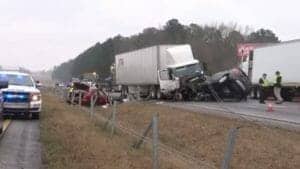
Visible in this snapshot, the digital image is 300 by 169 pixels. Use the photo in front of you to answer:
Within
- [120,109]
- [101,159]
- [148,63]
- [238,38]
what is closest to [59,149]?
[101,159]

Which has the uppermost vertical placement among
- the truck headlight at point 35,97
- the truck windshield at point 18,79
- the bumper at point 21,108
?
the truck windshield at point 18,79

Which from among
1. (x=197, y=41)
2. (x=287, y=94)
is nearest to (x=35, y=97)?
(x=287, y=94)

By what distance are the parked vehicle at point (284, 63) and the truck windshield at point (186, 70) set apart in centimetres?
512

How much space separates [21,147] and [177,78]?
1142 inches

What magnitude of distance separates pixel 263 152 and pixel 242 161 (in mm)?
992

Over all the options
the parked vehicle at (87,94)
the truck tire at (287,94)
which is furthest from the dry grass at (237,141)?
the truck tire at (287,94)

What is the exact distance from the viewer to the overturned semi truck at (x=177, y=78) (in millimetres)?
43125

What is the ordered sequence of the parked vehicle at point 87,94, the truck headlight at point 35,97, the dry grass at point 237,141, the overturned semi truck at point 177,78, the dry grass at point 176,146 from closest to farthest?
the dry grass at point 176,146 < the dry grass at point 237,141 < the truck headlight at point 35,97 < the parked vehicle at point 87,94 < the overturned semi truck at point 177,78

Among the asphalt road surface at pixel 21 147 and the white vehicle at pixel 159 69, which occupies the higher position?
the white vehicle at pixel 159 69

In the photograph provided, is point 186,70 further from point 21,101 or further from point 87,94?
point 21,101

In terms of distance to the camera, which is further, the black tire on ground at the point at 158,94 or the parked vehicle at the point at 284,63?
the black tire on ground at the point at 158,94

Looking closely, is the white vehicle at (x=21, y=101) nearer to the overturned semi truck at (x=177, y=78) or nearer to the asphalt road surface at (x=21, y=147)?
the asphalt road surface at (x=21, y=147)

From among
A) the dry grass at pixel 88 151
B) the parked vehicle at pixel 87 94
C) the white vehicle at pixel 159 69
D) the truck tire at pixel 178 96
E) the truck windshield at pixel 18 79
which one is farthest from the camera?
the truck tire at pixel 178 96

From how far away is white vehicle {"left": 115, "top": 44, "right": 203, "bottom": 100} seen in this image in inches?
1796
